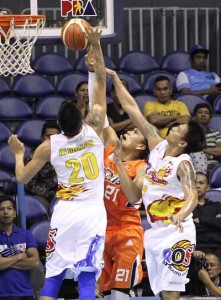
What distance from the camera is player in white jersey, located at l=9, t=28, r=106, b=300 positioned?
8531 mm

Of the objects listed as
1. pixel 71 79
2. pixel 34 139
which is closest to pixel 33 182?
pixel 34 139

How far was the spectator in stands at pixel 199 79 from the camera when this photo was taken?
1397cm

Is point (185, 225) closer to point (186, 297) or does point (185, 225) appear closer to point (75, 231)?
point (75, 231)

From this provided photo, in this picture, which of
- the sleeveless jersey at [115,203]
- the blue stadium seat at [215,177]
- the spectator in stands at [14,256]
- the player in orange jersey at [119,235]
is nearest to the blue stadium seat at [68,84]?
the blue stadium seat at [215,177]

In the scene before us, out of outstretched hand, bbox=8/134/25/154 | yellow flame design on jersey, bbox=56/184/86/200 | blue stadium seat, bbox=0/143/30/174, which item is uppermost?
outstretched hand, bbox=8/134/25/154

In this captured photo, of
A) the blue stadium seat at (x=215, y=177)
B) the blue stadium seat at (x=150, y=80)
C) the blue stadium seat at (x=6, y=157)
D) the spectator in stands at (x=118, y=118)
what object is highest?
the blue stadium seat at (x=150, y=80)

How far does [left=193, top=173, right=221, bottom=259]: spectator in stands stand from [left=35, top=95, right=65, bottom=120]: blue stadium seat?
238 centimetres

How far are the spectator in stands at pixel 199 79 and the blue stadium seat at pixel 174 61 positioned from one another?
19cm

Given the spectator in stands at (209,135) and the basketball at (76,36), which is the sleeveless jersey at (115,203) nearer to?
the basketball at (76,36)

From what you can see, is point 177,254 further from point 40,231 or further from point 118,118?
point 118,118

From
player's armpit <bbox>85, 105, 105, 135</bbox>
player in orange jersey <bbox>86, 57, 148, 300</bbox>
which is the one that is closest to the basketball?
player in orange jersey <bbox>86, 57, 148, 300</bbox>

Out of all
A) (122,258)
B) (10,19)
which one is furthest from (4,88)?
(122,258)

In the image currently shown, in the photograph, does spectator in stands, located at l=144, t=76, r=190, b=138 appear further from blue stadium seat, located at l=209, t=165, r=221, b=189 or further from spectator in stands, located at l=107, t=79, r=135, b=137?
blue stadium seat, located at l=209, t=165, r=221, b=189

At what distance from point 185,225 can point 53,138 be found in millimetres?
1220
